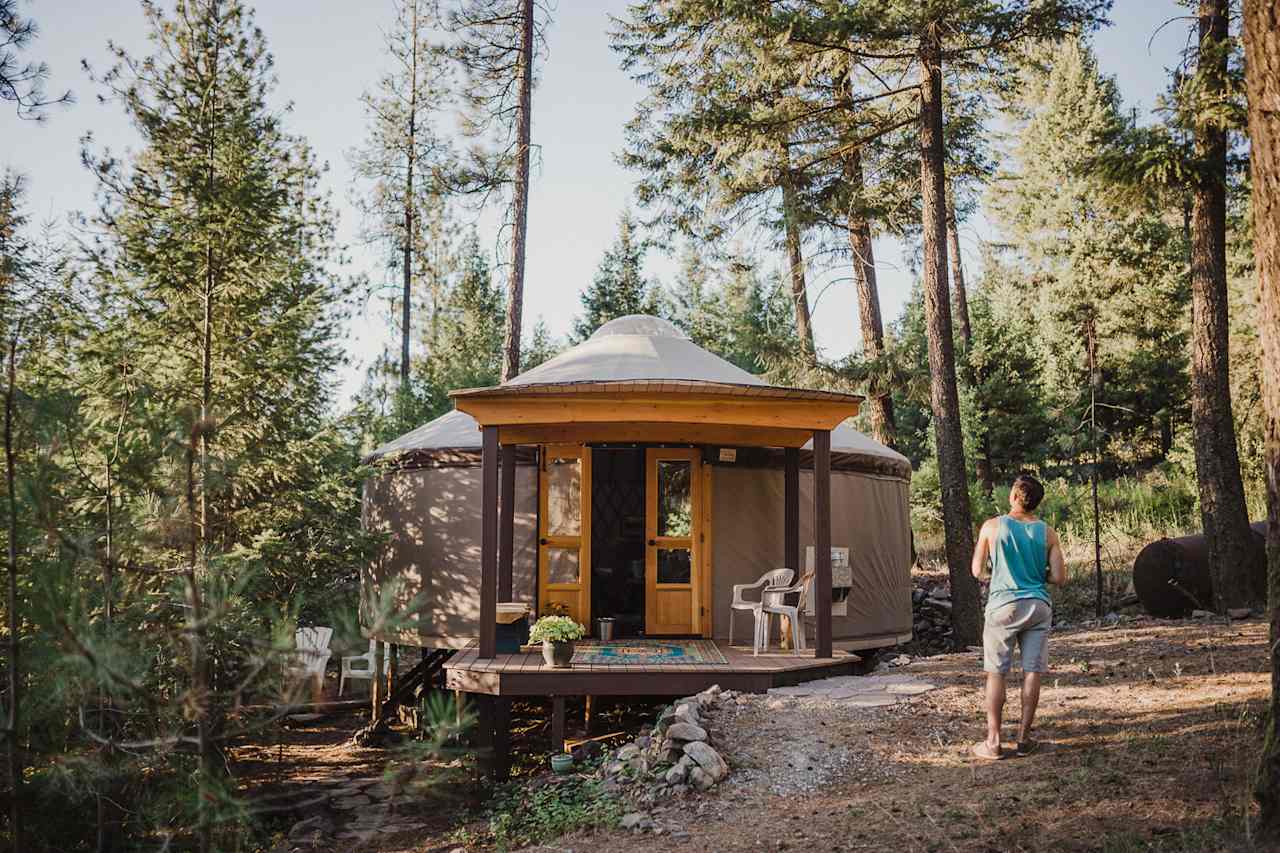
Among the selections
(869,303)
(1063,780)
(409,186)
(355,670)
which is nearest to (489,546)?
(1063,780)

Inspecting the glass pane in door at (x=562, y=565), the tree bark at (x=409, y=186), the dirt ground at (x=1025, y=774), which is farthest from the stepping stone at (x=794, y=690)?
the tree bark at (x=409, y=186)

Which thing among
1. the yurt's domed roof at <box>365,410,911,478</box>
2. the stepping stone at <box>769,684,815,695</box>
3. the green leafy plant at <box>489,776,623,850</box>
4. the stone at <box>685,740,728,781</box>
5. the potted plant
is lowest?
the green leafy plant at <box>489,776,623,850</box>

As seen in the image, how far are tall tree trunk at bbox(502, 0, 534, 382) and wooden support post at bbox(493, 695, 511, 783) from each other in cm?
544

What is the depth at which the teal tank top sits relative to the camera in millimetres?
4039

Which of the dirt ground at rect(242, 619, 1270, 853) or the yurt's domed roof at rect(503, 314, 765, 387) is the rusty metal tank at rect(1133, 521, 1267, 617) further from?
the yurt's domed roof at rect(503, 314, 765, 387)

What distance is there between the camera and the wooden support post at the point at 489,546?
615 cm

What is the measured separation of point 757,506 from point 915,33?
4282 mm

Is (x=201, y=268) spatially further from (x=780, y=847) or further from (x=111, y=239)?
(x=780, y=847)

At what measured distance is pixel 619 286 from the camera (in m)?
21.8

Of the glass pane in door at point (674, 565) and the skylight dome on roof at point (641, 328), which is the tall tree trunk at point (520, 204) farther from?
the glass pane in door at point (674, 565)

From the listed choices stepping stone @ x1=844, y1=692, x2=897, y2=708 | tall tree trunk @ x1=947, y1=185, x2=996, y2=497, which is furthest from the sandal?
tall tree trunk @ x1=947, y1=185, x2=996, y2=497

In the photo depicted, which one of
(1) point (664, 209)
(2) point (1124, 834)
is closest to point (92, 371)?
(2) point (1124, 834)

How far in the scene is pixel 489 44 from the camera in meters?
11.6

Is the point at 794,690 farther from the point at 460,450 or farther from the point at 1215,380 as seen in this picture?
the point at 1215,380
